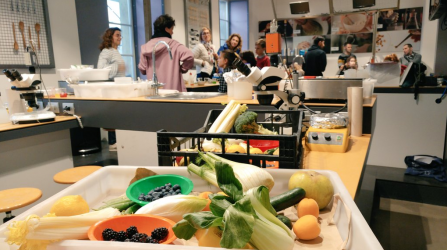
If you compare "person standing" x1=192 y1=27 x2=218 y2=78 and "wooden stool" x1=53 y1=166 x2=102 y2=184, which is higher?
"person standing" x1=192 y1=27 x2=218 y2=78

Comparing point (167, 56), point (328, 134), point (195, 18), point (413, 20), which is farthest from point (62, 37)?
point (413, 20)

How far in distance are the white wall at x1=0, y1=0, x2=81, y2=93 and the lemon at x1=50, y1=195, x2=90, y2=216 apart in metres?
4.76

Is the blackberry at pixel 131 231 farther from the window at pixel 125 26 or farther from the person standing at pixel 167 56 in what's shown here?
the window at pixel 125 26

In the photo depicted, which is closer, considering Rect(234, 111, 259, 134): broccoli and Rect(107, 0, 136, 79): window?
Rect(234, 111, 259, 134): broccoli

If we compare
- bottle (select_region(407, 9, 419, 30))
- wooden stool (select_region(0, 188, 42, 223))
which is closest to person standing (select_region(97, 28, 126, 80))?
wooden stool (select_region(0, 188, 42, 223))

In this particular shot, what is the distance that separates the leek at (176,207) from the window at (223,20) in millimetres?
9362

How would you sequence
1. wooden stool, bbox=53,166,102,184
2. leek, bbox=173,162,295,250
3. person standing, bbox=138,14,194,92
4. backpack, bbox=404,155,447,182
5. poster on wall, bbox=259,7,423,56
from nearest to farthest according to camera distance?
leek, bbox=173,162,295,250 < wooden stool, bbox=53,166,102,184 < backpack, bbox=404,155,447,182 < person standing, bbox=138,14,194,92 < poster on wall, bbox=259,7,423,56

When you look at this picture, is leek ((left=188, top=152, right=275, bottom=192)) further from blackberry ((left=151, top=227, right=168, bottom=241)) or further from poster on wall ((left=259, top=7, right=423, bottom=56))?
poster on wall ((left=259, top=7, right=423, bottom=56))

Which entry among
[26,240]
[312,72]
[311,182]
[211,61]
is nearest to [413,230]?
[311,182]

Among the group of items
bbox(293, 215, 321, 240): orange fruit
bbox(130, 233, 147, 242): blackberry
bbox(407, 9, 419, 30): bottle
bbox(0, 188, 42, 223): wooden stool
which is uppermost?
bbox(407, 9, 419, 30): bottle

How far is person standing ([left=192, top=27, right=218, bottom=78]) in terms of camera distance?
5.85 meters

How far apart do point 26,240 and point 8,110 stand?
284cm

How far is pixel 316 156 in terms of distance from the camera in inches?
58.1

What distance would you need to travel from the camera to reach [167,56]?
412 cm
